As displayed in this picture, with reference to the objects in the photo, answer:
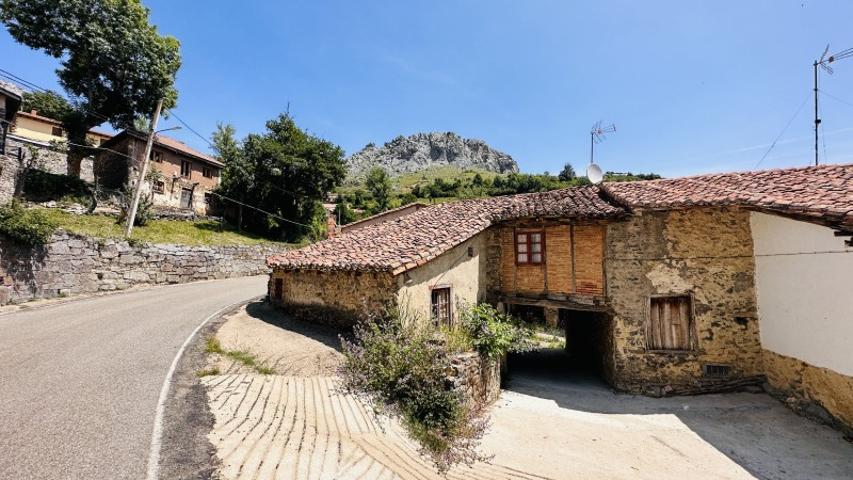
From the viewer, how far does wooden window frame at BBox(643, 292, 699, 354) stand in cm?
1193

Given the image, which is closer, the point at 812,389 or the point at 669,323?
the point at 812,389

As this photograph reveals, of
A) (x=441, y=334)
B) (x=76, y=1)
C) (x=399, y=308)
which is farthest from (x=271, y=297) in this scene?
(x=76, y=1)

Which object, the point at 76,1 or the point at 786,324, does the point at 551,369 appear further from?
the point at 76,1

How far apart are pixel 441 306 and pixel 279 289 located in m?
7.26

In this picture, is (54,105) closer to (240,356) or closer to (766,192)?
(240,356)

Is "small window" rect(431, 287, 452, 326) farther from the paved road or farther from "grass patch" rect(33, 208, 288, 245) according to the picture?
"grass patch" rect(33, 208, 288, 245)

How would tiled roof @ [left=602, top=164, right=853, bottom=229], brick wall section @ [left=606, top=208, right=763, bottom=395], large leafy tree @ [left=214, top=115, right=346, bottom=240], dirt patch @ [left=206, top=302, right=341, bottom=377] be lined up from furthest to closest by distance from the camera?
large leafy tree @ [left=214, top=115, right=346, bottom=240] → brick wall section @ [left=606, top=208, right=763, bottom=395] → dirt patch @ [left=206, top=302, right=341, bottom=377] → tiled roof @ [left=602, top=164, right=853, bottom=229]

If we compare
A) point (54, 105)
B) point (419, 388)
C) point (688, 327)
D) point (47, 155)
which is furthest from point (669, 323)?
point (47, 155)

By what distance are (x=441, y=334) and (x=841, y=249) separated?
Result: 32.6ft

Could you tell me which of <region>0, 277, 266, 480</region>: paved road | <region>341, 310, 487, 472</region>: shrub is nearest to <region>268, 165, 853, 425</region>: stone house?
<region>341, 310, 487, 472</region>: shrub

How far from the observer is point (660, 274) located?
12.1 metres

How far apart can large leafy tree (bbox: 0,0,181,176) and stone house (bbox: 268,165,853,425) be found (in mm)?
23977

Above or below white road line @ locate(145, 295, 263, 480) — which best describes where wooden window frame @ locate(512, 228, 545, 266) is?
above

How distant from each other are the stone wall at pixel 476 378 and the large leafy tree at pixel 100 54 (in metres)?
29.5
